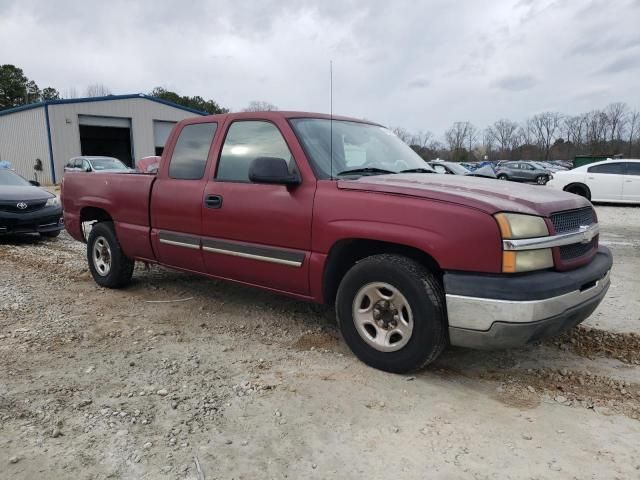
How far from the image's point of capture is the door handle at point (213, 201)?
4.12 meters

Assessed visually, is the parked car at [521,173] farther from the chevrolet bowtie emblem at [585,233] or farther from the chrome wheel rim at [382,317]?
the chrome wheel rim at [382,317]

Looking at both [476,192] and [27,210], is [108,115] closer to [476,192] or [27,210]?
[27,210]

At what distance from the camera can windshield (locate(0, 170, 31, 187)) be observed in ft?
31.1

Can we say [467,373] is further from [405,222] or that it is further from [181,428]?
[181,428]

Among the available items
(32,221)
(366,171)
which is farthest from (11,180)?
(366,171)

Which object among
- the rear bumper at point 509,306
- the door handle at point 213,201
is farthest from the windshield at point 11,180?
the rear bumper at point 509,306

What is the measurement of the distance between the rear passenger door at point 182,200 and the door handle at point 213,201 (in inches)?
4.0

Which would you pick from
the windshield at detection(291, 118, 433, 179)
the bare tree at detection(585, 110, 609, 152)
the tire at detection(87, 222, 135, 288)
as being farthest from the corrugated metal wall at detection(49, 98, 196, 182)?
the bare tree at detection(585, 110, 609, 152)

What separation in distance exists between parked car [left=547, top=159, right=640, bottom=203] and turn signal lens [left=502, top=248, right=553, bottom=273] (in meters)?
12.8

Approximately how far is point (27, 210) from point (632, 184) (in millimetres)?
15377

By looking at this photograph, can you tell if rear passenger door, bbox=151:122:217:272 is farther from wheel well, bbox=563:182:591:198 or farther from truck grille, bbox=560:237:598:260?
wheel well, bbox=563:182:591:198

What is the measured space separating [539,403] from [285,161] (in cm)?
234

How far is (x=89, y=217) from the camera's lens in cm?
584

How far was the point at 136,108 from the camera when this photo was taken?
31.3m
